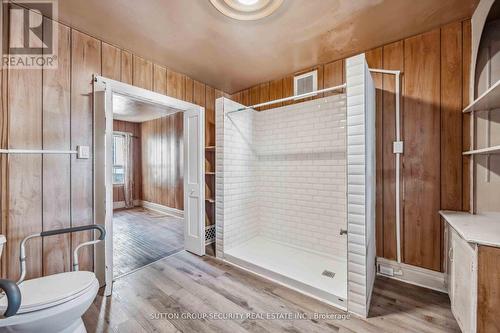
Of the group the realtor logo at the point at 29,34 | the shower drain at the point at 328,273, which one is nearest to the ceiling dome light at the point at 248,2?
the realtor logo at the point at 29,34

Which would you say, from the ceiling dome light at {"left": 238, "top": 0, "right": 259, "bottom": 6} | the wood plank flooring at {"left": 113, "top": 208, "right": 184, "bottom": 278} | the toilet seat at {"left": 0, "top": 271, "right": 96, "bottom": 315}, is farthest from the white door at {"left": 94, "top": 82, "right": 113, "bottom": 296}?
the ceiling dome light at {"left": 238, "top": 0, "right": 259, "bottom": 6}

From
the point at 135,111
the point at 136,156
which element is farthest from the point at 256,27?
the point at 136,156

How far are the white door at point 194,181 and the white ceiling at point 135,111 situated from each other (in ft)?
4.13

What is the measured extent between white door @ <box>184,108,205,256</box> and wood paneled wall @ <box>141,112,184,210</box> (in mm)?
2018

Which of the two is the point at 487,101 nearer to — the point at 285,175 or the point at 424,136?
the point at 424,136

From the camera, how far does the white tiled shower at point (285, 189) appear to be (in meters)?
2.58

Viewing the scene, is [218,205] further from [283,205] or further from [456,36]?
[456,36]

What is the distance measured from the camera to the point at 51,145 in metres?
1.84

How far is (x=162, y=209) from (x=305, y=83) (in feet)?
15.2

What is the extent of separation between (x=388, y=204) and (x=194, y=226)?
8.03 ft

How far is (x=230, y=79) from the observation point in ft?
10.2

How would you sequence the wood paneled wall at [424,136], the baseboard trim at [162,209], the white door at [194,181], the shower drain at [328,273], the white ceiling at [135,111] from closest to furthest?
the wood paneled wall at [424,136], the shower drain at [328,273], the white door at [194,181], the white ceiling at [135,111], the baseboard trim at [162,209]

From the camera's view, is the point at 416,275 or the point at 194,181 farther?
the point at 194,181

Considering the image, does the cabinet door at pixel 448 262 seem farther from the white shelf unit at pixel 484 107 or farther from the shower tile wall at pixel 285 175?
the shower tile wall at pixel 285 175
